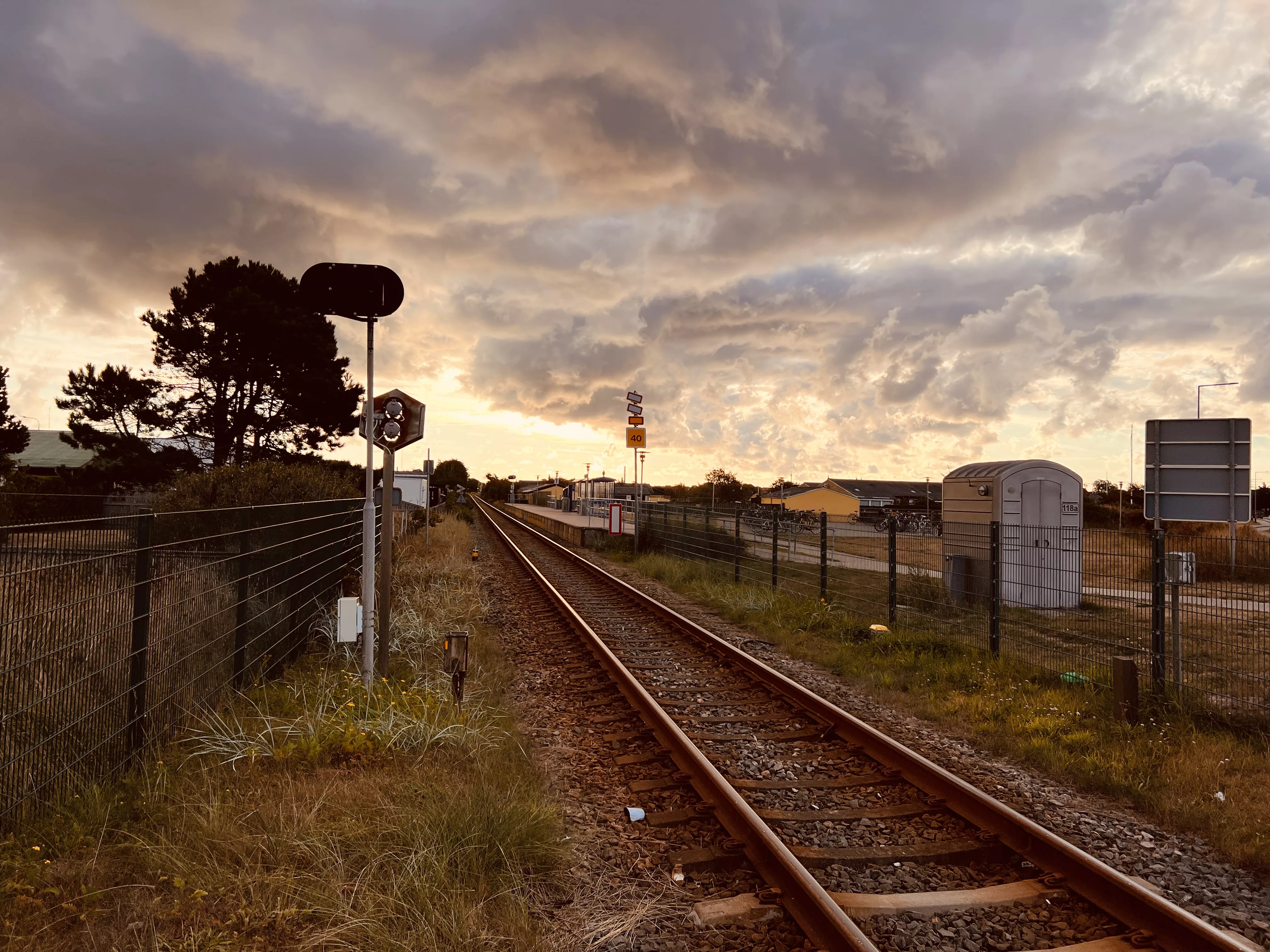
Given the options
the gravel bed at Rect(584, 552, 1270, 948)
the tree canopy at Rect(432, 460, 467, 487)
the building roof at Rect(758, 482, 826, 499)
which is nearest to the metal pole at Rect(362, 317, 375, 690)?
the gravel bed at Rect(584, 552, 1270, 948)

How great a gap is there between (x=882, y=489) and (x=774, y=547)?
104959 mm

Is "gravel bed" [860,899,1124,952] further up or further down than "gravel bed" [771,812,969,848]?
further up

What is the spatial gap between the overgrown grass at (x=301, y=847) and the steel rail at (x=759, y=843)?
1.04 m

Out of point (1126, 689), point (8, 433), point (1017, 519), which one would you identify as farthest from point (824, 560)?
point (8, 433)

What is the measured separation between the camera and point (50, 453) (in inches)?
2333

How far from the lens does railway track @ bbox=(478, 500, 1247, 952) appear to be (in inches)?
143

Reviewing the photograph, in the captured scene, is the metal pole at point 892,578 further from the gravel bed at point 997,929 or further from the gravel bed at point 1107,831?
the gravel bed at point 997,929

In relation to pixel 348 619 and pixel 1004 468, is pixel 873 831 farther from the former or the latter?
pixel 1004 468

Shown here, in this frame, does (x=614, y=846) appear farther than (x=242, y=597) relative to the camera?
No

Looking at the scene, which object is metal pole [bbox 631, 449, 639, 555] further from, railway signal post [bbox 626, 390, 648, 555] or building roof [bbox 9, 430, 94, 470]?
building roof [bbox 9, 430, 94, 470]

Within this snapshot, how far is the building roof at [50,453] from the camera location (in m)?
54.0

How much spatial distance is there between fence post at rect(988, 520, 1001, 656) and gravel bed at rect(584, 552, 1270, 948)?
2115mm

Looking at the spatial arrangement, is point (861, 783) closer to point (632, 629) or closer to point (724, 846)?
Result: point (724, 846)

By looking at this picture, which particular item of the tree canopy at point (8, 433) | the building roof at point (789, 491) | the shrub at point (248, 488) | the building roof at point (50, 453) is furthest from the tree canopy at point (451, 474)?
the shrub at point (248, 488)
